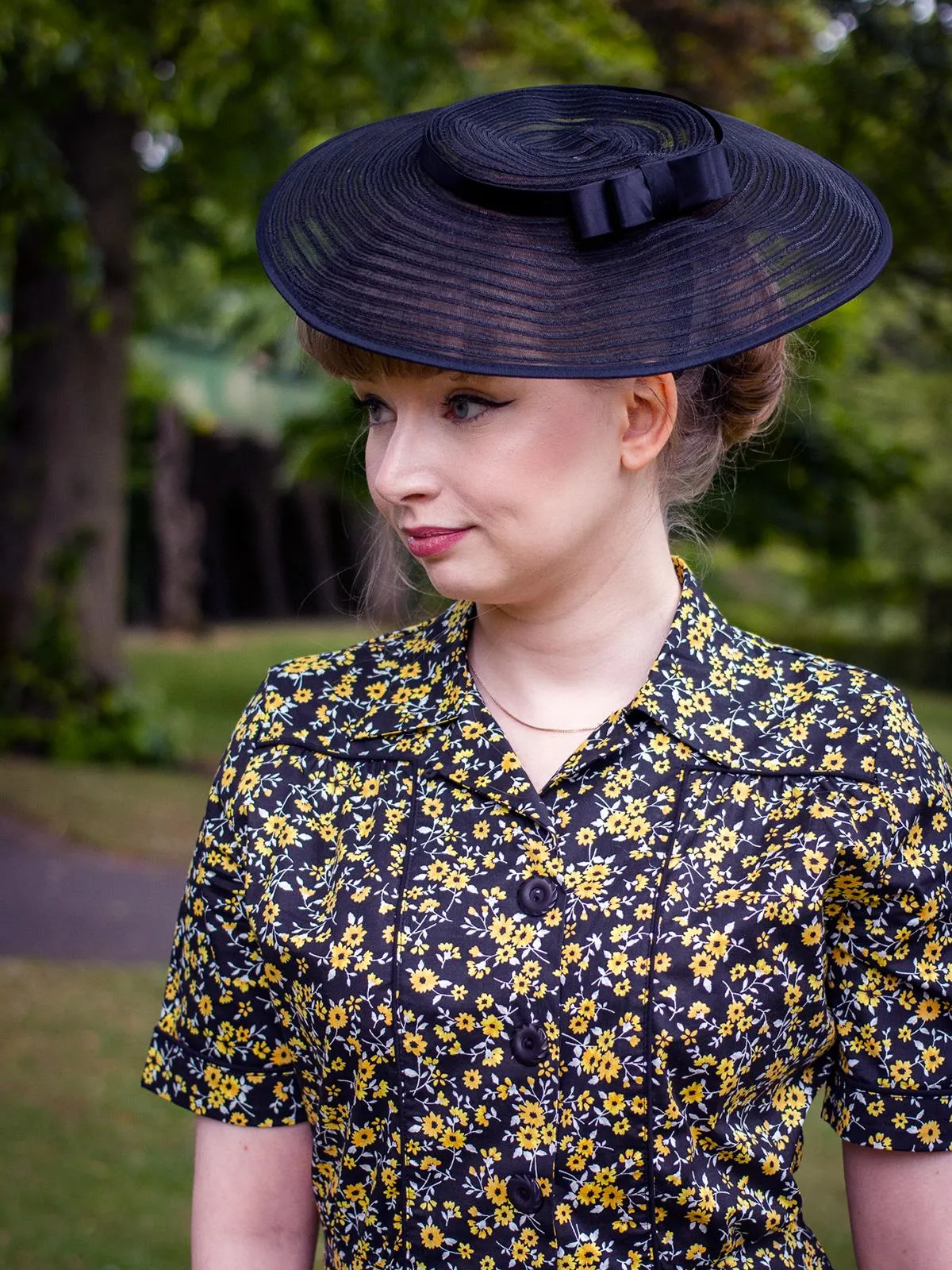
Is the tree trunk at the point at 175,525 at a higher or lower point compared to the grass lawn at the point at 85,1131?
higher

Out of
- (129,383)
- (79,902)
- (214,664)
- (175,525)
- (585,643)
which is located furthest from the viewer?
(175,525)

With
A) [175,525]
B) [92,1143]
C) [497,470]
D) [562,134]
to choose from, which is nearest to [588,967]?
[497,470]

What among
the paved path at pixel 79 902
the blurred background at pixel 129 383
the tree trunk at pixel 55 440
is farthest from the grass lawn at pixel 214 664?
the paved path at pixel 79 902

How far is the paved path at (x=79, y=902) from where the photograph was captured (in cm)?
631

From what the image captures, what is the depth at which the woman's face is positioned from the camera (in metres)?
1.42

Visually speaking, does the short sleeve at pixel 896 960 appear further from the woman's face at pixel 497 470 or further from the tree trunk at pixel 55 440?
the tree trunk at pixel 55 440

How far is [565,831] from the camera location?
1515mm

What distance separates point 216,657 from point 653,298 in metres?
17.0

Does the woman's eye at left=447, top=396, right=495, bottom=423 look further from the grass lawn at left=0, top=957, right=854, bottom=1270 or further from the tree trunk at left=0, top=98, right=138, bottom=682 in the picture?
the tree trunk at left=0, top=98, right=138, bottom=682

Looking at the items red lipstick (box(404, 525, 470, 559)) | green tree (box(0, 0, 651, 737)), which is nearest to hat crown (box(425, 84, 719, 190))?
red lipstick (box(404, 525, 470, 559))

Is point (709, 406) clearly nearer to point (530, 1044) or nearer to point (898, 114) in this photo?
point (530, 1044)

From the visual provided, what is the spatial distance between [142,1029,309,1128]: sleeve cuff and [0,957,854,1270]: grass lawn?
2.57m

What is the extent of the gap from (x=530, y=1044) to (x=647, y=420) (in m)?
0.66

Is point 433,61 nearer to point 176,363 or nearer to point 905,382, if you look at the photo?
point 905,382
